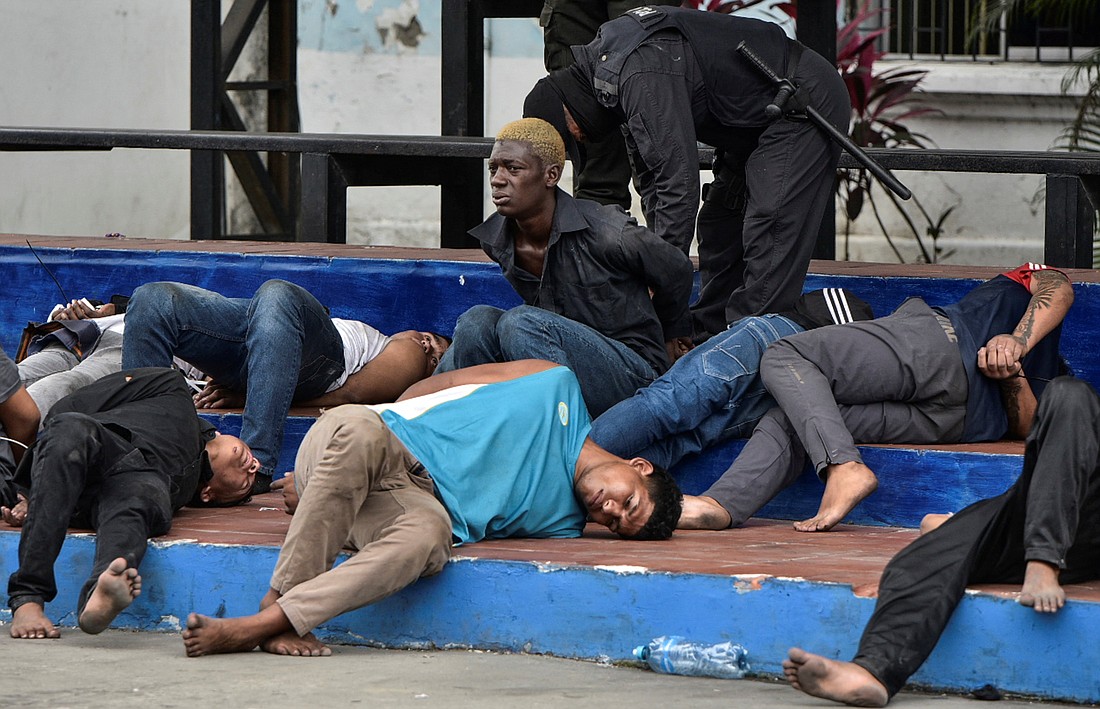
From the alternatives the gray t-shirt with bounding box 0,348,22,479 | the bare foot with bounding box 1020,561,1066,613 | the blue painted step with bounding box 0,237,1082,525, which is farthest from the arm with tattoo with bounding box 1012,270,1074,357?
the gray t-shirt with bounding box 0,348,22,479

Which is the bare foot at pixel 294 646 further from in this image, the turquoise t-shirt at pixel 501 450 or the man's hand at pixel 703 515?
the man's hand at pixel 703 515

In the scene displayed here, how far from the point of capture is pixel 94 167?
10.1 meters

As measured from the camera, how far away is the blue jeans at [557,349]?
4.61 metres

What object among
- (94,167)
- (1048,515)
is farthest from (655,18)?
(94,167)

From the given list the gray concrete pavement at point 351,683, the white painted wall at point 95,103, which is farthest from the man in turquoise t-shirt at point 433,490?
the white painted wall at point 95,103

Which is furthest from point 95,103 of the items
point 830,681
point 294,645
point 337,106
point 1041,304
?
point 830,681

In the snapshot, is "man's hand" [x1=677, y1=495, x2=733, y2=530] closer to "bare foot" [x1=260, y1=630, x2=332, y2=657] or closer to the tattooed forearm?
the tattooed forearm

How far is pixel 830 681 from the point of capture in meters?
3.14

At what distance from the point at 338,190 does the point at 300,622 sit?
10.7 feet

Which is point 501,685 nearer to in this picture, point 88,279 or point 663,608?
point 663,608

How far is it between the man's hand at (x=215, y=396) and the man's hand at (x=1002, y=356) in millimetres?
2282

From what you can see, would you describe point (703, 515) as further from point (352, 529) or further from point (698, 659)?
point (352, 529)

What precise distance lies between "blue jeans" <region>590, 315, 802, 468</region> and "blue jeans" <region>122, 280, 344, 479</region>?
91 cm

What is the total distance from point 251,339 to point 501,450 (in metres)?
1.07
